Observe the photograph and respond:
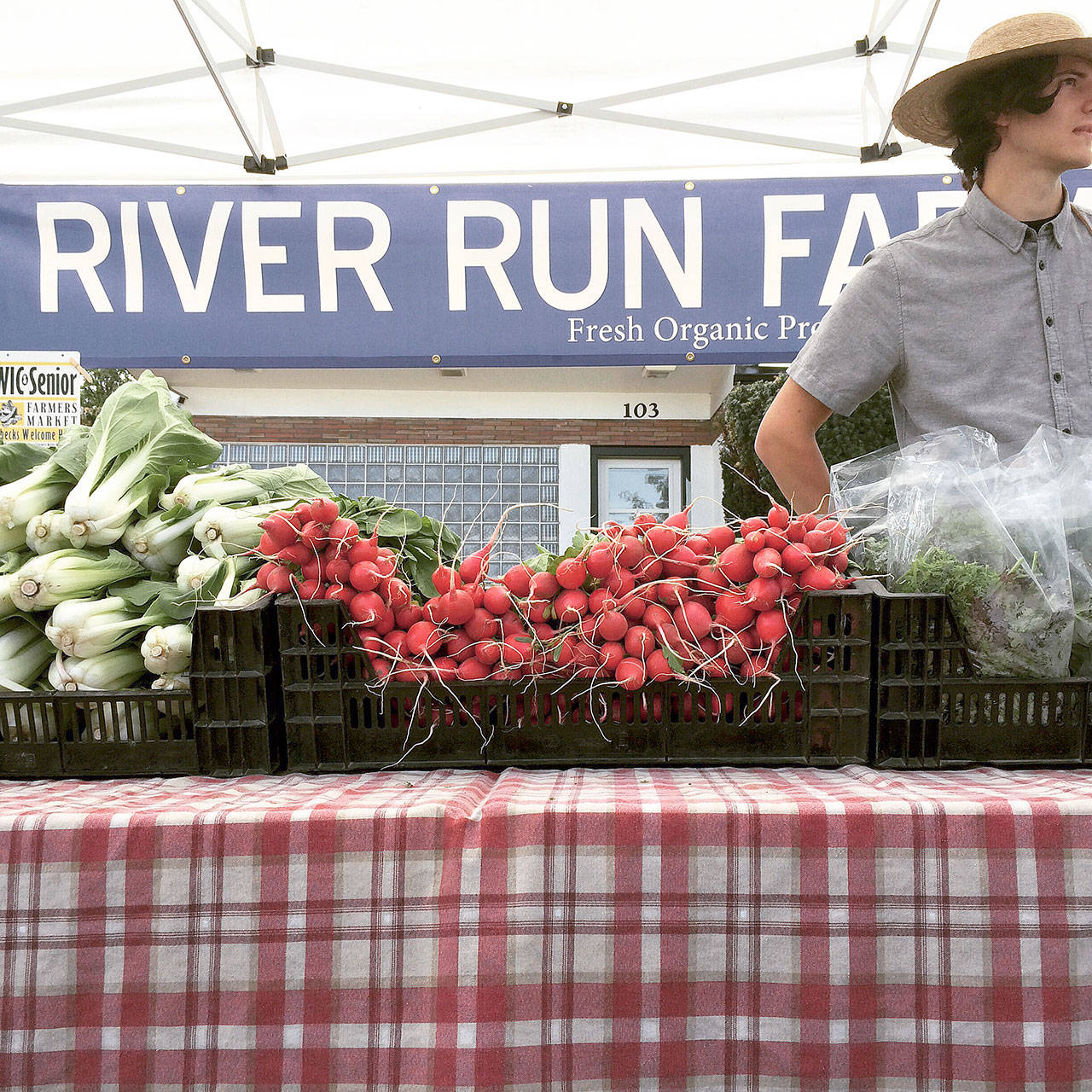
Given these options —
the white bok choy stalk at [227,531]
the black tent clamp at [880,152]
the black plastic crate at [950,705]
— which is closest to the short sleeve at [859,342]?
the black plastic crate at [950,705]

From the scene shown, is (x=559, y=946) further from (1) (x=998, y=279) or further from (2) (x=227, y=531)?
(1) (x=998, y=279)

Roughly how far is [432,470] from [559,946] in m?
9.56

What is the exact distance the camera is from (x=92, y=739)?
1291 millimetres

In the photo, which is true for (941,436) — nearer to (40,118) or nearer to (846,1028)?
(846,1028)

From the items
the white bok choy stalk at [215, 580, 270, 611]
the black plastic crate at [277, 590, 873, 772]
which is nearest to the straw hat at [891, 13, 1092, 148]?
the black plastic crate at [277, 590, 873, 772]

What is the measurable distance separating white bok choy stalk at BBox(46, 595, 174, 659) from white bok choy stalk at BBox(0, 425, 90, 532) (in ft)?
0.68

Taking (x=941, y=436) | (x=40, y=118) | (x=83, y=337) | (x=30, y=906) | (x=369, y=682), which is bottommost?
(x=30, y=906)

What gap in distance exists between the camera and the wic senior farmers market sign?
3.18 m

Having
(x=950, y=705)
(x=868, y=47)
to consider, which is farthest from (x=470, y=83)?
(x=950, y=705)

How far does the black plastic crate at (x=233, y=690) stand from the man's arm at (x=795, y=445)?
1.08 metres

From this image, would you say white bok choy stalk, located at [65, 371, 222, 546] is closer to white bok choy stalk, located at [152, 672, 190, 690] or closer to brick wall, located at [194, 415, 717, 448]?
white bok choy stalk, located at [152, 672, 190, 690]

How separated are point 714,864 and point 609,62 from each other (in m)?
3.09

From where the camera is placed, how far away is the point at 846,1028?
88cm

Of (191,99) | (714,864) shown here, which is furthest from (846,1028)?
(191,99)
